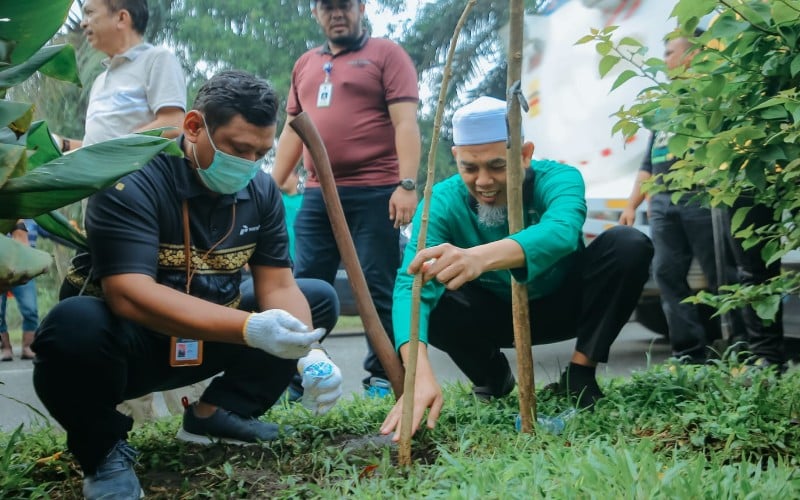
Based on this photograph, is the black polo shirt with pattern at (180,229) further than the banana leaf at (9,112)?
Yes

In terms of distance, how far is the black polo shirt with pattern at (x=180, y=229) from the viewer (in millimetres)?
2697

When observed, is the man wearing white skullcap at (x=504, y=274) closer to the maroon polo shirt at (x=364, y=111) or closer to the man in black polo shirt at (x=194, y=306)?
the man in black polo shirt at (x=194, y=306)

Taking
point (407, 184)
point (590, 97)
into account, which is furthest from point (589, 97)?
point (407, 184)

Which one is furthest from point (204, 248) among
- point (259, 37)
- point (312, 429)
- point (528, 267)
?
point (259, 37)

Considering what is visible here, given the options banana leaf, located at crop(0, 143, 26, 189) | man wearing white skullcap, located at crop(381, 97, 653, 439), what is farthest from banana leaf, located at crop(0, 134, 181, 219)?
man wearing white skullcap, located at crop(381, 97, 653, 439)

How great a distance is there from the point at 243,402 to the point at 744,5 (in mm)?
1820

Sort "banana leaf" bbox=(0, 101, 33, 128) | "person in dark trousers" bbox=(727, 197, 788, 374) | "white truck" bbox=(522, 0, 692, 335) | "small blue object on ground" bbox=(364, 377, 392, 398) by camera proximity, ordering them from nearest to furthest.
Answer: "banana leaf" bbox=(0, 101, 33, 128)
"person in dark trousers" bbox=(727, 197, 788, 374)
"small blue object on ground" bbox=(364, 377, 392, 398)
"white truck" bbox=(522, 0, 692, 335)

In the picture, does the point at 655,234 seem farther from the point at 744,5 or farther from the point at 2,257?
the point at 2,257

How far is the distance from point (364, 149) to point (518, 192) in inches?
71.3

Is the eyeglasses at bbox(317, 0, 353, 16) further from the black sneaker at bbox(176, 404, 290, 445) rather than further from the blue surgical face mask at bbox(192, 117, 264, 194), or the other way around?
the black sneaker at bbox(176, 404, 290, 445)

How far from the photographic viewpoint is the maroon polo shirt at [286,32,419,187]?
442 centimetres

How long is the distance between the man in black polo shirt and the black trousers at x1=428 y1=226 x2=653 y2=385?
444 millimetres

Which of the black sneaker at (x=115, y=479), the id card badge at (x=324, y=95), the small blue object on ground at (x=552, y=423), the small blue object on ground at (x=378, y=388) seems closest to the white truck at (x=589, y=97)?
the id card badge at (x=324, y=95)

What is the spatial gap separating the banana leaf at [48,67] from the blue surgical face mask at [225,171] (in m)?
0.42
